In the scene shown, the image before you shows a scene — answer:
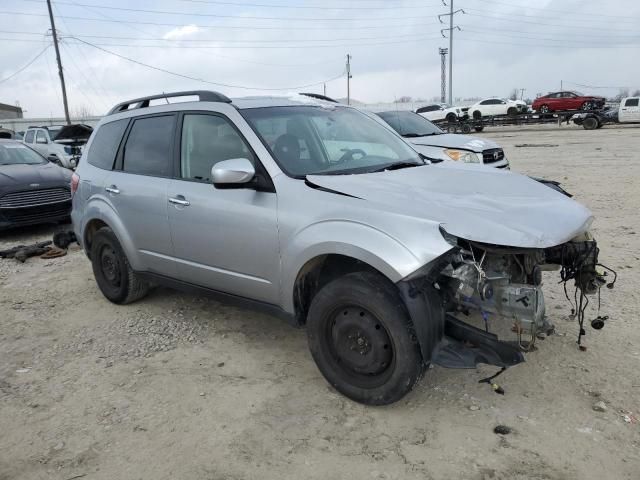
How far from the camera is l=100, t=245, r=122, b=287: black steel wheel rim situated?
5.00m

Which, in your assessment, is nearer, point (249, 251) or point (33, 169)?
point (249, 251)

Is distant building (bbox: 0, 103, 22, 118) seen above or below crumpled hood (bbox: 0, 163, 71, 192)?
above

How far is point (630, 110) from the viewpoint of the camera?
2802 cm

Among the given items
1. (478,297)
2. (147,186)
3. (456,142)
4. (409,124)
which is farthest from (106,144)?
(409,124)

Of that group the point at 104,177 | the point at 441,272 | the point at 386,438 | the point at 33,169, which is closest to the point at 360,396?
the point at 386,438

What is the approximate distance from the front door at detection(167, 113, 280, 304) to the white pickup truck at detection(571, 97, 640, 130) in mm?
29136

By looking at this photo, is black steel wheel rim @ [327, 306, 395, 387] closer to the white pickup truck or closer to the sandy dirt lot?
the sandy dirt lot

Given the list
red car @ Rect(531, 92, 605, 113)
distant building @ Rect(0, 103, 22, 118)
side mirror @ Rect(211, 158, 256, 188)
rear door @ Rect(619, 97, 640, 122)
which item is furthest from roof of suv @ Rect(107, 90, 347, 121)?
distant building @ Rect(0, 103, 22, 118)

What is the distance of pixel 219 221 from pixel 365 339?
1396 millimetres

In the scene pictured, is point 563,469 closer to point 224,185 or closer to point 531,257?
point 531,257

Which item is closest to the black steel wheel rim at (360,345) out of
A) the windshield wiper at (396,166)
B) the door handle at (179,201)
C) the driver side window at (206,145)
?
the windshield wiper at (396,166)

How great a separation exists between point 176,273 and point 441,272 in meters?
2.38

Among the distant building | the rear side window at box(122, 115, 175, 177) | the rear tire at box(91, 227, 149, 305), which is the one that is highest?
the distant building

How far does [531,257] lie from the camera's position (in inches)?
121
